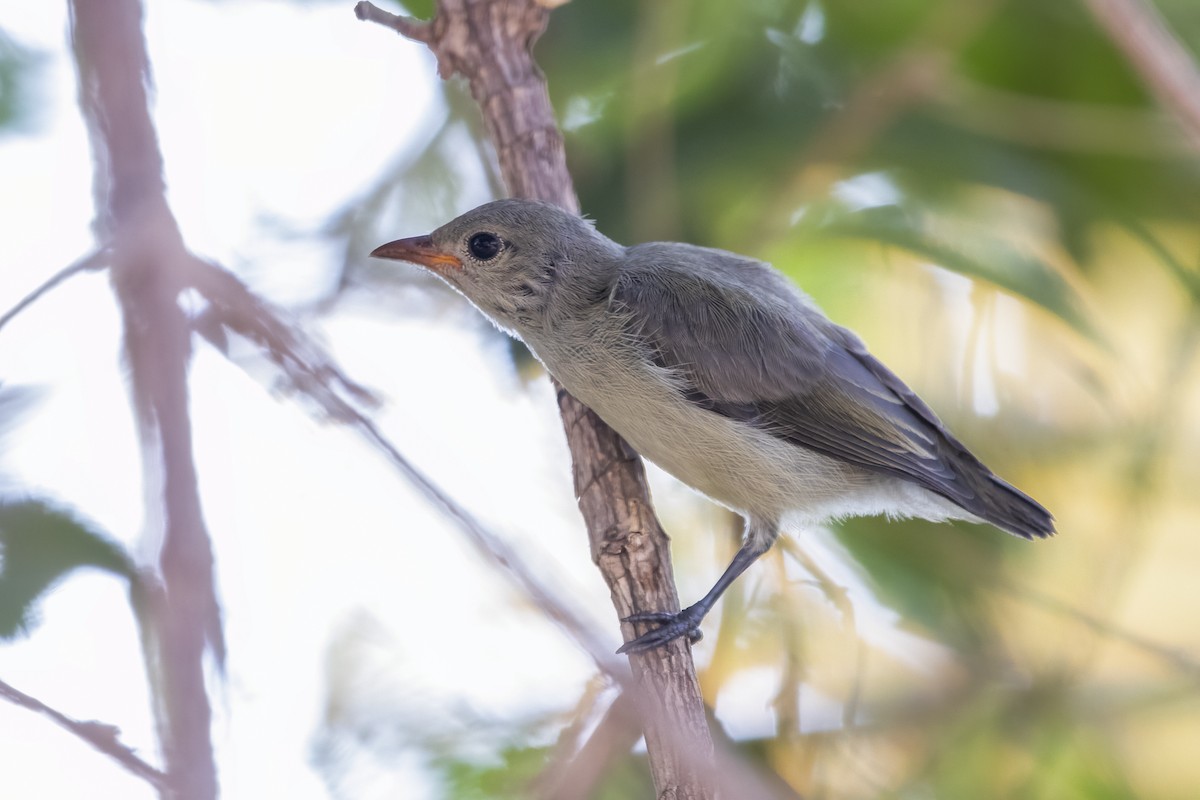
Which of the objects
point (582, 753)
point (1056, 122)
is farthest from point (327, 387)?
point (1056, 122)

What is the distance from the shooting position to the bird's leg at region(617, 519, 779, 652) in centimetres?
237

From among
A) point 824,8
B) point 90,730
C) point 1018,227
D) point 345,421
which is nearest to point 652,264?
point 824,8

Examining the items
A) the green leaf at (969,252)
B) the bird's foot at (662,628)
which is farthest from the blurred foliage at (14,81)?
the green leaf at (969,252)

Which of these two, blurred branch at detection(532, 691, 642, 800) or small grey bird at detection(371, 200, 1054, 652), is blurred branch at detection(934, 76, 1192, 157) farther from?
blurred branch at detection(532, 691, 642, 800)

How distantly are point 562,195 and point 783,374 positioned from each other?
79 centimetres

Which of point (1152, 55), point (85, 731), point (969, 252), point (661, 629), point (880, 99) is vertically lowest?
point (85, 731)

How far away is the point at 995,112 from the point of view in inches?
140

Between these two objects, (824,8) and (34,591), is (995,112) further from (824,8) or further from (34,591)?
(34,591)

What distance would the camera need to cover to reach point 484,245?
305cm

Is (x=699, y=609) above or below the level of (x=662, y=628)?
above

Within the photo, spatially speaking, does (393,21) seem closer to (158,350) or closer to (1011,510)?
(158,350)

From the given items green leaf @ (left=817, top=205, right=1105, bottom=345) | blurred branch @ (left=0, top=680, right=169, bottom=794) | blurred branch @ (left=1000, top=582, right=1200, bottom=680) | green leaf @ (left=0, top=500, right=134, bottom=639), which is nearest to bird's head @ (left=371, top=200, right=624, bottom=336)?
green leaf @ (left=817, top=205, right=1105, bottom=345)

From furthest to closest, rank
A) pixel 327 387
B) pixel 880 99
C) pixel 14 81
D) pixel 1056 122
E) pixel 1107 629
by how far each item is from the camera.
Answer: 1. pixel 1056 122
2. pixel 880 99
3. pixel 1107 629
4. pixel 14 81
5. pixel 327 387

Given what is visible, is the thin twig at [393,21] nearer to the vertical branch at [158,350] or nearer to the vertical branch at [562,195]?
the vertical branch at [562,195]
